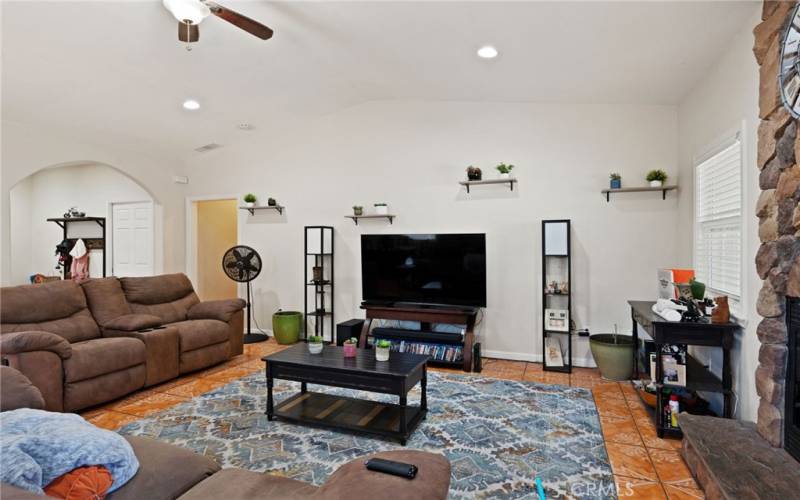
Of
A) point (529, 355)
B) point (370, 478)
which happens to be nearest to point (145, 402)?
point (370, 478)

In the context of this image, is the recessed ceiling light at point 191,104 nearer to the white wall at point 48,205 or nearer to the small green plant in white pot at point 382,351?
the white wall at point 48,205

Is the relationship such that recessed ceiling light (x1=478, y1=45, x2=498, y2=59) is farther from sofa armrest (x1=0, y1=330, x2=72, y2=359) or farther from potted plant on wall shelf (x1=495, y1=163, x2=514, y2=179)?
sofa armrest (x1=0, y1=330, x2=72, y2=359)

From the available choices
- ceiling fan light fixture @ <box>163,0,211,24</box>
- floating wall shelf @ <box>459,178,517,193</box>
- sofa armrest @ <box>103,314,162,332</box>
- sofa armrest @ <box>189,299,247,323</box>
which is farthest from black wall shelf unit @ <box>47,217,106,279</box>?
floating wall shelf @ <box>459,178,517,193</box>

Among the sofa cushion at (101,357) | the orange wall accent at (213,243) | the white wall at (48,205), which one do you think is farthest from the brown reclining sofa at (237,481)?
the white wall at (48,205)

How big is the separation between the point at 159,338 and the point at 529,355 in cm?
363

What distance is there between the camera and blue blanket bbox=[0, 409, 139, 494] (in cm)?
118

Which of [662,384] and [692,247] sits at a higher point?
[692,247]

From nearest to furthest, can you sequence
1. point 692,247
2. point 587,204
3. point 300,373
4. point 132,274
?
1. point 300,373
2. point 692,247
3. point 587,204
4. point 132,274

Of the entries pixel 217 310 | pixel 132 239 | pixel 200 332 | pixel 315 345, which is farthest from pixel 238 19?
pixel 132 239

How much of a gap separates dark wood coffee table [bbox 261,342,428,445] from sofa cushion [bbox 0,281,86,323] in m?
2.04

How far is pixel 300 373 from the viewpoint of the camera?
10.0 feet

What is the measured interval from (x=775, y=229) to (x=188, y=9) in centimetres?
345

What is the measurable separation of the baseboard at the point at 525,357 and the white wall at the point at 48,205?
20.3 feet

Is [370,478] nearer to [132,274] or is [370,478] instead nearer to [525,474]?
[525,474]
